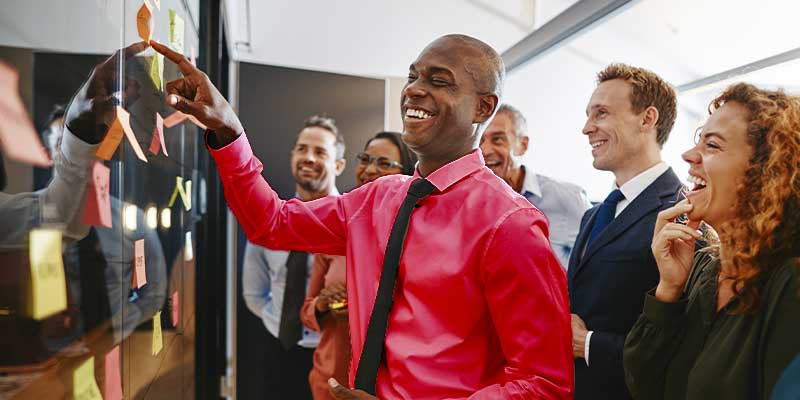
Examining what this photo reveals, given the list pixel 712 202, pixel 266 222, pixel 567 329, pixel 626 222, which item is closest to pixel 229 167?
pixel 266 222

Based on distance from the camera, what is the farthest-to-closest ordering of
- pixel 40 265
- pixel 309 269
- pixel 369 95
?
1. pixel 369 95
2. pixel 309 269
3. pixel 40 265

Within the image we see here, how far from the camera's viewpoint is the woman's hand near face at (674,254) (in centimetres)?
130

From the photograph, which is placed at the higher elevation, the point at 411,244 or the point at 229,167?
the point at 229,167

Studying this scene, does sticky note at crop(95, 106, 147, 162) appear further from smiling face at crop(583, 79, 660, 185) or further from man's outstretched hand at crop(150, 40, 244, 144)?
smiling face at crop(583, 79, 660, 185)

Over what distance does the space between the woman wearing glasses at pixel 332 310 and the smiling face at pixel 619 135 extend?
930 mm

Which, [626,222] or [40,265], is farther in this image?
[626,222]

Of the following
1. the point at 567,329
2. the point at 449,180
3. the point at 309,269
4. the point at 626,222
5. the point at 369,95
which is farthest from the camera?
the point at 369,95

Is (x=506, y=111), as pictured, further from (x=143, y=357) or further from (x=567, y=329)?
(x=143, y=357)

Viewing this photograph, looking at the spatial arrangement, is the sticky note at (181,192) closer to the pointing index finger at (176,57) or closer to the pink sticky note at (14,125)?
the pointing index finger at (176,57)

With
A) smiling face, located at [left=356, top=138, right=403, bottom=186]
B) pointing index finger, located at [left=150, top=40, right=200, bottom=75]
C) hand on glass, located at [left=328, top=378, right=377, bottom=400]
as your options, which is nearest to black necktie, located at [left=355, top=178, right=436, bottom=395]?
hand on glass, located at [left=328, top=378, right=377, bottom=400]

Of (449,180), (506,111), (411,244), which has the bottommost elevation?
(411,244)

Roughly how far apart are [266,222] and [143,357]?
0.35 metres

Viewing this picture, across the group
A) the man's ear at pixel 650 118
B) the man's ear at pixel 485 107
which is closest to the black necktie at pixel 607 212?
the man's ear at pixel 650 118

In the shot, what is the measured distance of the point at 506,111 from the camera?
2.88 meters
